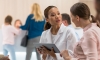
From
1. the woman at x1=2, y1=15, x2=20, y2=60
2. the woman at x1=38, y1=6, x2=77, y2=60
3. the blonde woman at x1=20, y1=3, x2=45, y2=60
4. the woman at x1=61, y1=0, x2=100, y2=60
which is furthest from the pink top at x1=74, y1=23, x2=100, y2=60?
the woman at x1=2, y1=15, x2=20, y2=60

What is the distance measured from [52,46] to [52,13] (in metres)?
0.51

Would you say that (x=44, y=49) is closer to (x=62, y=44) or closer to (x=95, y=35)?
(x=62, y=44)

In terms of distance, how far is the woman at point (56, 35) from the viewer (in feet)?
7.86

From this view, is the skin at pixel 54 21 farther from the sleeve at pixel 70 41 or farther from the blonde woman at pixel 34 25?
the blonde woman at pixel 34 25

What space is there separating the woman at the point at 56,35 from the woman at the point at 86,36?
19.0 inches

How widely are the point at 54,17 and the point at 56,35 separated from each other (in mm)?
221

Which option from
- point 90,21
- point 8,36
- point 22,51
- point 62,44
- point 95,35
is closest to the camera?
point 95,35

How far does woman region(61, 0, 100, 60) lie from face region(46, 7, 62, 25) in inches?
25.8

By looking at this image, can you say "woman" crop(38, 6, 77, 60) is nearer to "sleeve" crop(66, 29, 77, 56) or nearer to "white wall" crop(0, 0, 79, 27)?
"sleeve" crop(66, 29, 77, 56)

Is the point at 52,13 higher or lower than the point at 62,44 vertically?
higher

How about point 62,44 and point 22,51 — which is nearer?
point 62,44

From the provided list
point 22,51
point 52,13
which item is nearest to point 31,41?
point 22,51

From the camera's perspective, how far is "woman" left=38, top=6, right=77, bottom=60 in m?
2.40

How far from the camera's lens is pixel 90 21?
1855mm
